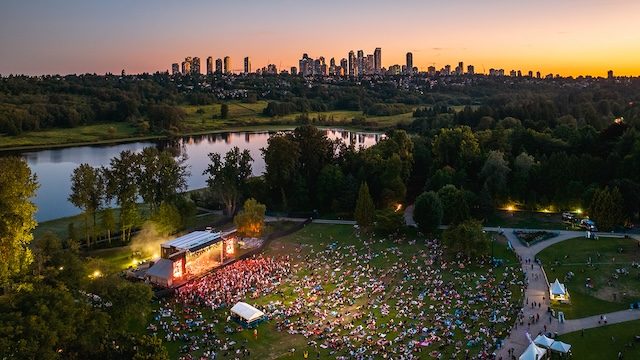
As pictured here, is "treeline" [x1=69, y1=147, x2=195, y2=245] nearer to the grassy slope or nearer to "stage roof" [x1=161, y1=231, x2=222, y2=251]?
"stage roof" [x1=161, y1=231, x2=222, y2=251]

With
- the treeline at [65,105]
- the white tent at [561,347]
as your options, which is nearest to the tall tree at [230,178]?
the white tent at [561,347]

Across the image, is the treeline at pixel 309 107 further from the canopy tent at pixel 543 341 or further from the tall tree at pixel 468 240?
the canopy tent at pixel 543 341

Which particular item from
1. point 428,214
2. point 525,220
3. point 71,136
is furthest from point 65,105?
point 525,220

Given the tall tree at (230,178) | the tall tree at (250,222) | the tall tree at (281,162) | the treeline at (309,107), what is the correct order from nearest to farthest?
the tall tree at (250,222) < the tall tree at (230,178) < the tall tree at (281,162) < the treeline at (309,107)

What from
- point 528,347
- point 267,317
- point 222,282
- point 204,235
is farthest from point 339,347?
point 204,235

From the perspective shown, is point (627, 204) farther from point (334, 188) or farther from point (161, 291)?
point (161, 291)

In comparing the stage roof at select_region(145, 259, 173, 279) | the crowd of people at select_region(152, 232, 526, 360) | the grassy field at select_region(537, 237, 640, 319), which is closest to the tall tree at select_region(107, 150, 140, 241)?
the stage roof at select_region(145, 259, 173, 279)

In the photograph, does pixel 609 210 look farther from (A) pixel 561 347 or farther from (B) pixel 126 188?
(B) pixel 126 188
